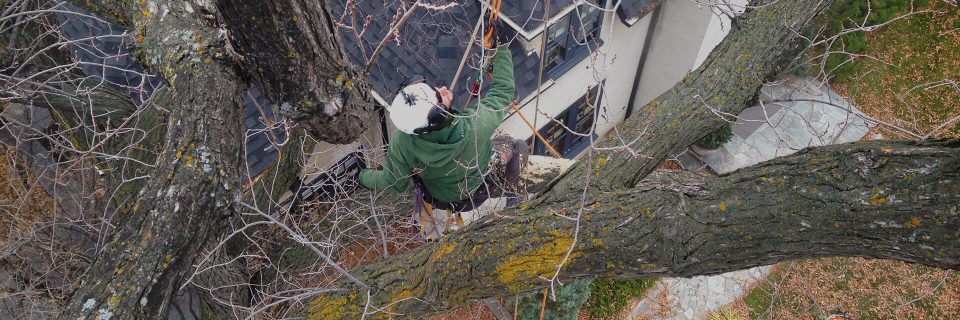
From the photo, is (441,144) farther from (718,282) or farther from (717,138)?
(717,138)

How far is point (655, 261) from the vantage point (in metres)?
3.16

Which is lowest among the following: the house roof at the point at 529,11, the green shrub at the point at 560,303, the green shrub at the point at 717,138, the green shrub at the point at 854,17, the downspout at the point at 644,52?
the green shrub at the point at 560,303

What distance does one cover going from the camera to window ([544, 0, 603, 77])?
25.4ft

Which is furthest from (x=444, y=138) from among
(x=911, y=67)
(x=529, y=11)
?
(x=911, y=67)

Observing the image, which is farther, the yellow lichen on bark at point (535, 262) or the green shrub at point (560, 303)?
the green shrub at point (560, 303)

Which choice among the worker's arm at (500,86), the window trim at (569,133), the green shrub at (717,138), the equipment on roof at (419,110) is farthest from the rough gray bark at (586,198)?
the green shrub at (717,138)

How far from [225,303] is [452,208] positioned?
1.94 meters

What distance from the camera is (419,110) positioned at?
4.04 meters

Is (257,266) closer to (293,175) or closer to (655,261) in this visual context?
(293,175)

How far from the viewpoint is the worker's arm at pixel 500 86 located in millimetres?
4602

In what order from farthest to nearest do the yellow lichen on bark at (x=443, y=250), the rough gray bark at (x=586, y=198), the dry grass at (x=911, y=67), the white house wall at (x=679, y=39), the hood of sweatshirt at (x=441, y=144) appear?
the dry grass at (x=911, y=67) → the white house wall at (x=679, y=39) → the hood of sweatshirt at (x=441, y=144) → the yellow lichen on bark at (x=443, y=250) → the rough gray bark at (x=586, y=198)

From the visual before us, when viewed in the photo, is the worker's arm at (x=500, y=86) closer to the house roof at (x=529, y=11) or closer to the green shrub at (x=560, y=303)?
the house roof at (x=529, y=11)

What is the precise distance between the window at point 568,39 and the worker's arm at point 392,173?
3.30m

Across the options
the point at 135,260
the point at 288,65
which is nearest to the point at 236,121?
the point at 288,65
